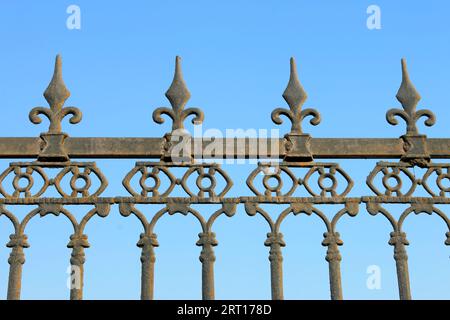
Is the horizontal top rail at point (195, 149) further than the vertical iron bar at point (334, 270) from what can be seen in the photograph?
Yes

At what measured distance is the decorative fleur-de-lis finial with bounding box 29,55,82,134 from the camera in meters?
8.28

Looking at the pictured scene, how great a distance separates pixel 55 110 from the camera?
27.5ft

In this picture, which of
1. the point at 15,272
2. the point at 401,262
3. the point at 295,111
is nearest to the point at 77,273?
the point at 15,272

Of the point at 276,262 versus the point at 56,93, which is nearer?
the point at 276,262

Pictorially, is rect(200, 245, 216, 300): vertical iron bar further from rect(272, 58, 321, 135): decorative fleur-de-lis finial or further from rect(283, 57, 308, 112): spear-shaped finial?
rect(283, 57, 308, 112): spear-shaped finial

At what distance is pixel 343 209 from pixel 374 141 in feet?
2.79

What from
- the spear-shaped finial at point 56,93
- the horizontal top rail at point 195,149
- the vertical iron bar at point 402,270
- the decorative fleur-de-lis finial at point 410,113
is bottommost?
the vertical iron bar at point 402,270

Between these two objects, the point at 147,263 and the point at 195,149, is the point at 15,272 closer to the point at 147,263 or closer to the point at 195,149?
the point at 147,263

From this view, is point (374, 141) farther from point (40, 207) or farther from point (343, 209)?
point (40, 207)

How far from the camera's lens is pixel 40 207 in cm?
798

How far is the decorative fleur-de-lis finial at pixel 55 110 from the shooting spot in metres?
8.28

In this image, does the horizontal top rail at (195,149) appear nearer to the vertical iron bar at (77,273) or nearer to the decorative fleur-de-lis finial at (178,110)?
the decorative fleur-de-lis finial at (178,110)

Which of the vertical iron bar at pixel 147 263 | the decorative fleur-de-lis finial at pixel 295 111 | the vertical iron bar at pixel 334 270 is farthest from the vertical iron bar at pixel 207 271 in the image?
the decorative fleur-de-lis finial at pixel 295 111

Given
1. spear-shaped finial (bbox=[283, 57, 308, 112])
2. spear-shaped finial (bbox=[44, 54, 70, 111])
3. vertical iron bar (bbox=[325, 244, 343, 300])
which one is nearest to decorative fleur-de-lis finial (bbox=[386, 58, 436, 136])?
spear-shaped finial (bbox=[283, 57, 308, 112])
